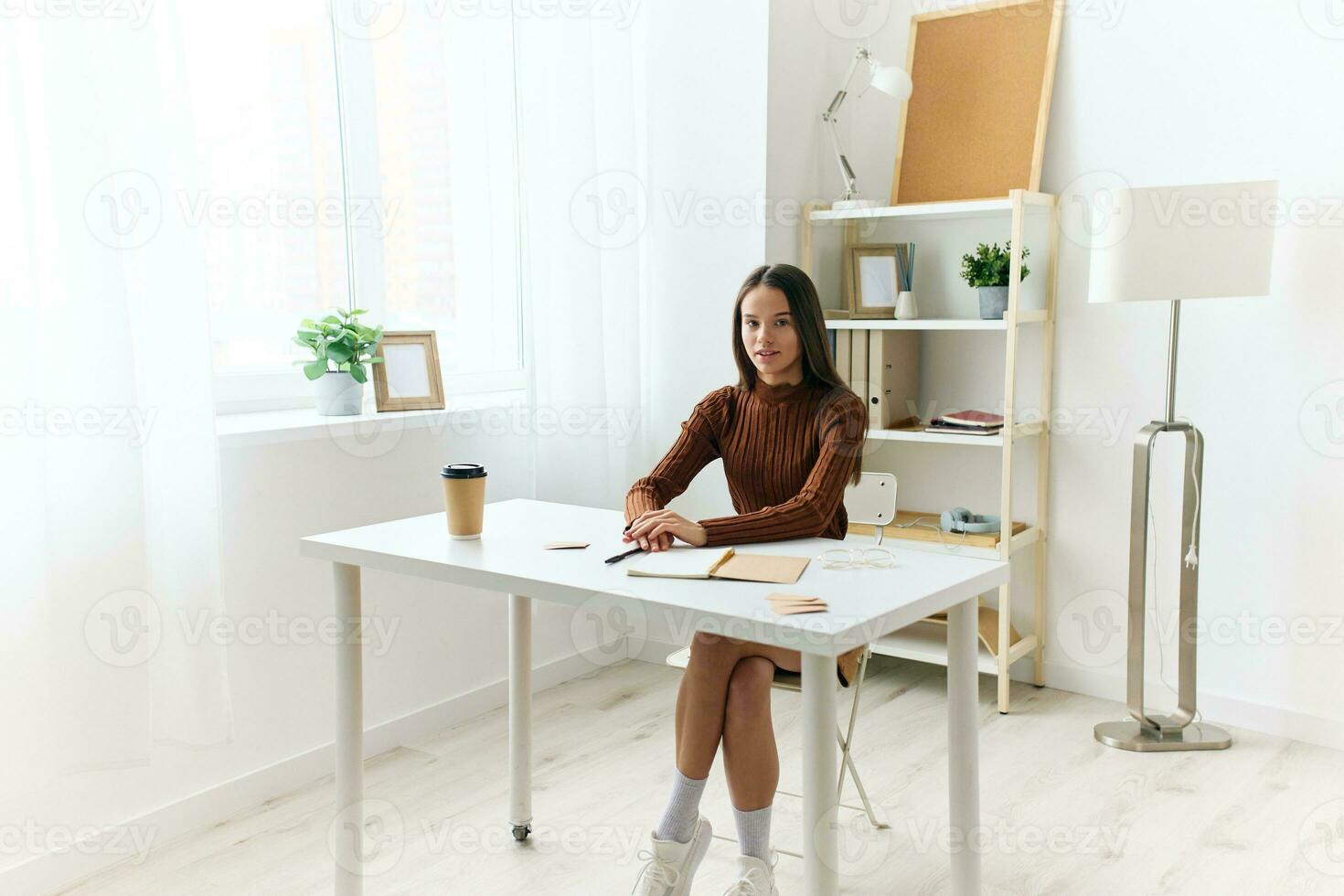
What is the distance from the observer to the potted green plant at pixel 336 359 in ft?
9.29

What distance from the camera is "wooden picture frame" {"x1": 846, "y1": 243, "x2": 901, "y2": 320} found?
3.56m

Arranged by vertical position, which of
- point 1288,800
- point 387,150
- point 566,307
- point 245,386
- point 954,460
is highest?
point 387,150

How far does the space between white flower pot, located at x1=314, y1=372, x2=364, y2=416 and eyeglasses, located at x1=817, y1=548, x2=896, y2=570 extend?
147cm

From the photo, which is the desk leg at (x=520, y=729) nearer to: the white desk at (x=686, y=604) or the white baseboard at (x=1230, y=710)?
the white desk at (x=686, y=604)

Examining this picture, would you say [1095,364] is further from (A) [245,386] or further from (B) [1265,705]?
(A) [245,386]

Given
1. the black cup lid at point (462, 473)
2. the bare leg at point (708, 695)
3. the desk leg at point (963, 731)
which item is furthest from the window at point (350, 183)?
the desk leg at point (963, 731)

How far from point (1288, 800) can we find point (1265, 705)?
0.51 m

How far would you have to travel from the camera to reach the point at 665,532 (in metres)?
1.99

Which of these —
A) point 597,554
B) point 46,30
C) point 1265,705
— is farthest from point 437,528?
point 1265,705

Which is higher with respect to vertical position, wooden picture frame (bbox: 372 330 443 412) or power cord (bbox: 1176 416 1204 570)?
wooden picture frame (bbox: 372 330 443 412)

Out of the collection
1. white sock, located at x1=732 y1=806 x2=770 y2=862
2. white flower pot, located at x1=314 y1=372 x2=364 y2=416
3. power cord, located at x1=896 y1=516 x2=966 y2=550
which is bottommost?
white sock, located at x1=732 y1=806 x2=770 y2=862

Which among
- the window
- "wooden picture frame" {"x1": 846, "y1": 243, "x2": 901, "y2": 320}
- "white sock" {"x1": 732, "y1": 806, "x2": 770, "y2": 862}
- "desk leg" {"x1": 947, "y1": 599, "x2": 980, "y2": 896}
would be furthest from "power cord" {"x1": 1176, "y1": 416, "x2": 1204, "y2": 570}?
the window

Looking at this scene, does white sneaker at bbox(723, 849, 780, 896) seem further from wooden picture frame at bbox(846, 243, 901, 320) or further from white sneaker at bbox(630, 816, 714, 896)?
wooden picture frame at bbox(846, 243, 901, 320)

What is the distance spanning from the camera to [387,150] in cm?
316
